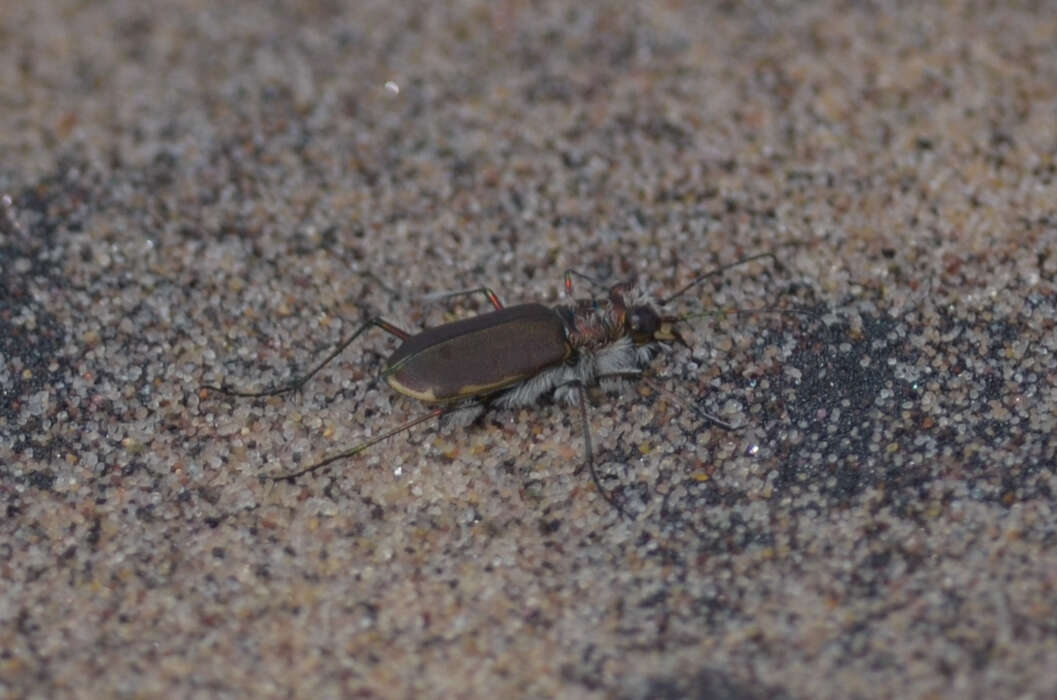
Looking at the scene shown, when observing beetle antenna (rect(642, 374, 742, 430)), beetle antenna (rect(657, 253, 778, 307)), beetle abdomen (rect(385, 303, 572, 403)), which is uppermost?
beetle antenna (rect(657, 253, 778, 307))

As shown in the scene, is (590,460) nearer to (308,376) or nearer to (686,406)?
(686,406)

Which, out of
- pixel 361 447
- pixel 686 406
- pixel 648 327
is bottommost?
pixel 361 447

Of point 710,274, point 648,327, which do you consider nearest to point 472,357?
point 648,327

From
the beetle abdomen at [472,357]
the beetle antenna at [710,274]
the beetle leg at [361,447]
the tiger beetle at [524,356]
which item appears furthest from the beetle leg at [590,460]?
the beetle antenna at [710,274]

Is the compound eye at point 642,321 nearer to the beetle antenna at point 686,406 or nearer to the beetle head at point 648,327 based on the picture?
the beetle head at point 648,327

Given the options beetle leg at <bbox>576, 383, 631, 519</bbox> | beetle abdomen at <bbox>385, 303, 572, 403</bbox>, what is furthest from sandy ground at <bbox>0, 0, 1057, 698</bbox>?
beetle abdomen at <bbox>385, 303, 572, 403</bbox>

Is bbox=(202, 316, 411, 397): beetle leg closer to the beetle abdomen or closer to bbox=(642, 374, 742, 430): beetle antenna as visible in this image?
the beetle abdomen
